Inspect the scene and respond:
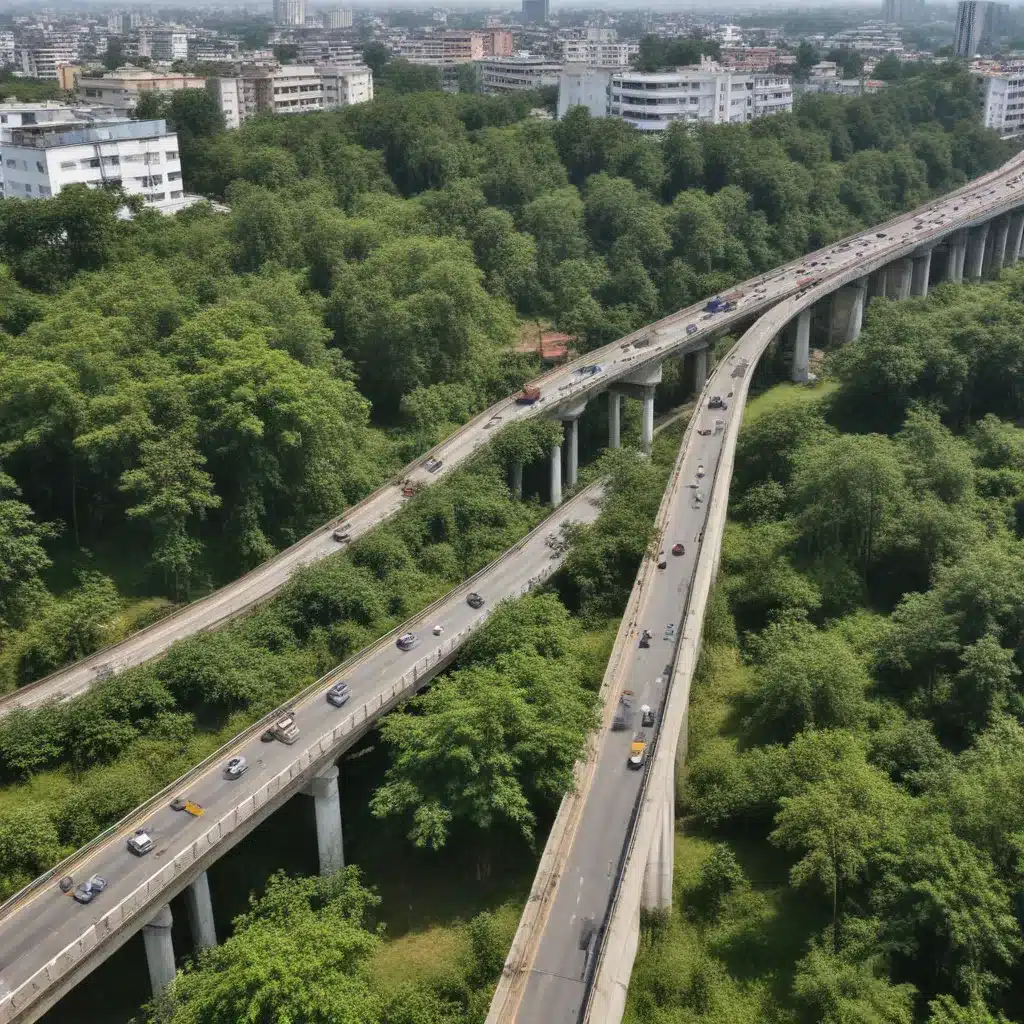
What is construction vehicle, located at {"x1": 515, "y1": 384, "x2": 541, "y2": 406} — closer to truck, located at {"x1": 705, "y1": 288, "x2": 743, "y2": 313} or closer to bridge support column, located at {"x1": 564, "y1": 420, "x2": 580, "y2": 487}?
bridge support column, located at {"x1": 564, "y1": 420, "x2": 580, "y2": 487}

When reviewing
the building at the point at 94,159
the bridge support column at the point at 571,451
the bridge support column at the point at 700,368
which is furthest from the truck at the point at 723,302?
the building at the point at 94,159

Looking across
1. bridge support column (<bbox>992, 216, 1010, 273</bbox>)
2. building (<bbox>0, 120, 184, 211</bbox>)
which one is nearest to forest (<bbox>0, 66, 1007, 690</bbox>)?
building (<bbox>0, 120, 184, 211</bbox>)

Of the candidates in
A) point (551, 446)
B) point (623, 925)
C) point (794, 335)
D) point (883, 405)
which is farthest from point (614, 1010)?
point (794, 335)

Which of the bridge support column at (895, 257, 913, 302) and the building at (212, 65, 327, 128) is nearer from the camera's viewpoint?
the bridge support column at (895, 257, 913, 302)

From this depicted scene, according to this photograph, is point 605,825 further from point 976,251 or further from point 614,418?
point 976,251

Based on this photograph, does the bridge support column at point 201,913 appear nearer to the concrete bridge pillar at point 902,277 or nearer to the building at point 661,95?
the concrete bridge pillar at point 902,277

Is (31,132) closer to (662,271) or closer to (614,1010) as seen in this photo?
(662,271)
